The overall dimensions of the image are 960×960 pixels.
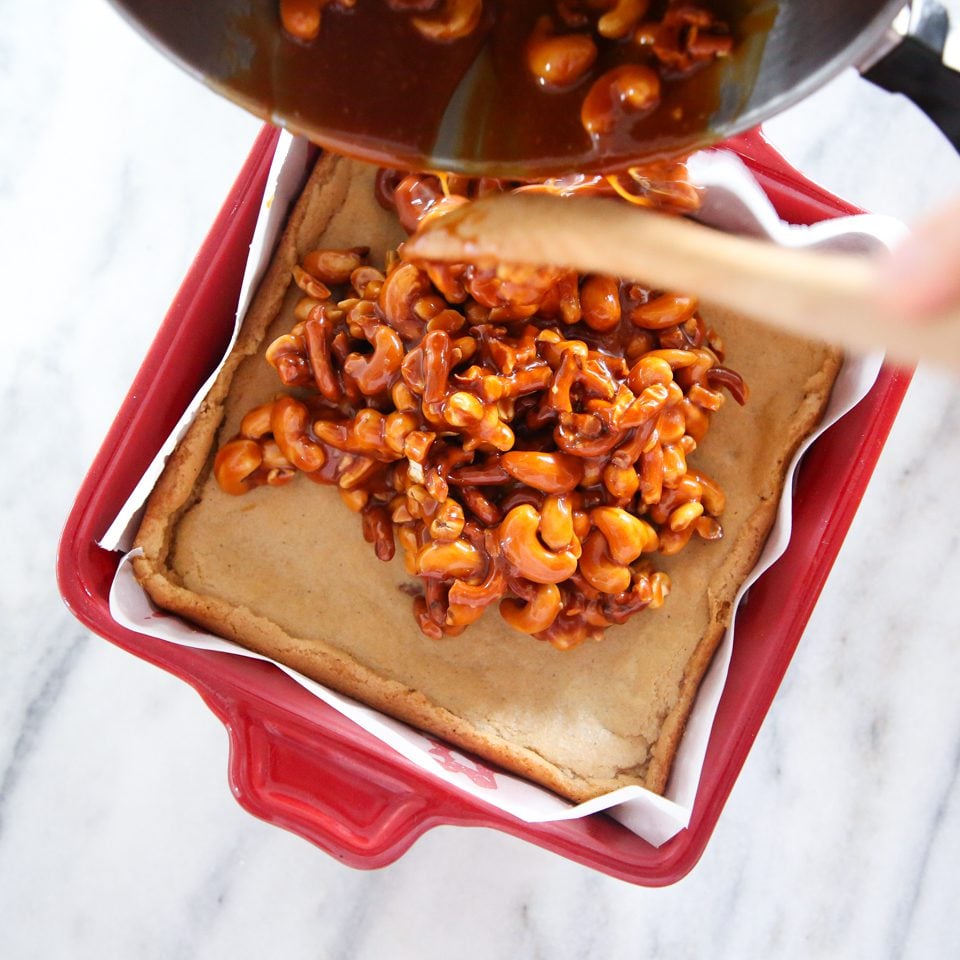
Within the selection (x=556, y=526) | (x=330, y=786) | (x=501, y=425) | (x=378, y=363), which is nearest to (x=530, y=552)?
(x=556, y=526)

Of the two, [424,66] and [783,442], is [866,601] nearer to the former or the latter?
[783,442]

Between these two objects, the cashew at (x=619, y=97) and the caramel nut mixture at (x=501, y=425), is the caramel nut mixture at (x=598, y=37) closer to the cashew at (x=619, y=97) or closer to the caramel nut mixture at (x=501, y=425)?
the cashew at (x=619, y=97)

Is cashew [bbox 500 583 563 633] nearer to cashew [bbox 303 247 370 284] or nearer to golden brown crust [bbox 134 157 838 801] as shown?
golden brown crust [bbox 134 157 838 801]

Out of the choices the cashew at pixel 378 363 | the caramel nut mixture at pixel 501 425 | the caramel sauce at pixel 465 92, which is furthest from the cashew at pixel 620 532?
the caramel sauce at pixel 465 92

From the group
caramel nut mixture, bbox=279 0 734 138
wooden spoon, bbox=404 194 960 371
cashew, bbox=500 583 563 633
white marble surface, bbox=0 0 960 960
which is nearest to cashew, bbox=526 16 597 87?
caramel nut mixture, bbox=279 0 734 138

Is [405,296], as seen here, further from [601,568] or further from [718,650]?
[718,650]
